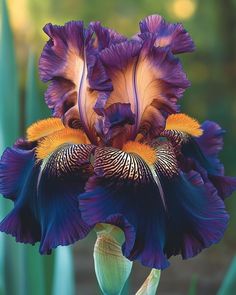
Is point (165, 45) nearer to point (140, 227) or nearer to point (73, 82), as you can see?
point (73, 82)

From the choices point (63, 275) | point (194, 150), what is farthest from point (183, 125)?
point (63, 275)

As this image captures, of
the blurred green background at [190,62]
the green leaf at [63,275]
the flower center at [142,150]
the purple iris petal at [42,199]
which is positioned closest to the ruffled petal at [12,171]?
the purple iris petal at [42,199]

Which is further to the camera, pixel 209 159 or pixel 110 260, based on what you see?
pixel 209 159

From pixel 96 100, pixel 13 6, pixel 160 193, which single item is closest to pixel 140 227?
pixel 160 193

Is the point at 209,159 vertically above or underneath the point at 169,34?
underneath

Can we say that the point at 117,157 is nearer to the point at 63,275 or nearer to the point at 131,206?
the point at 131,206

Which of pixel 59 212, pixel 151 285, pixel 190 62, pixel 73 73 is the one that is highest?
pixel 73 73

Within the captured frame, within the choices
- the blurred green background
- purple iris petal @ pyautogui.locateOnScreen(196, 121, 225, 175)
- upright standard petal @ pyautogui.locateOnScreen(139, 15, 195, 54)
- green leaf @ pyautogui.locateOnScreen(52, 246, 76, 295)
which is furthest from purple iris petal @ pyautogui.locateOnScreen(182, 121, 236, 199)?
the blurred green background
